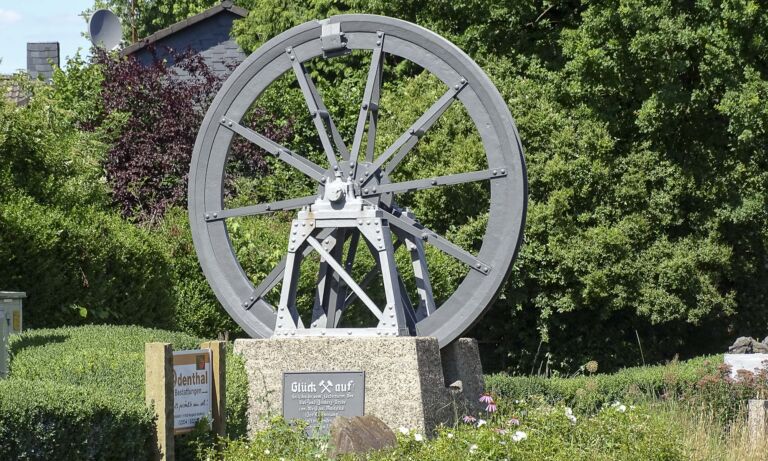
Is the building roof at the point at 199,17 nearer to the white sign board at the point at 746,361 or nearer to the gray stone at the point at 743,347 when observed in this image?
the gray stone at the point at 743,347

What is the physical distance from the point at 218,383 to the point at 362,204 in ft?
6.46

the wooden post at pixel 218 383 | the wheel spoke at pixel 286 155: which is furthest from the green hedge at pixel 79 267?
the wooden post at pixel 218 383

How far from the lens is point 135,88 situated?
17.9 metres

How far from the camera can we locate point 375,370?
7676 mm

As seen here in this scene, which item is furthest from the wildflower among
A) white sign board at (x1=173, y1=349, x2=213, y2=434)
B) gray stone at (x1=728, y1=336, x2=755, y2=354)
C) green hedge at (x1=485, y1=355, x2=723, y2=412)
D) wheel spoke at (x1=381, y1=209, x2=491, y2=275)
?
gray stone at (x1=728, y1=336, x2=755, y2=354)

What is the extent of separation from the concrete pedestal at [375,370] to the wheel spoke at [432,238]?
709mm

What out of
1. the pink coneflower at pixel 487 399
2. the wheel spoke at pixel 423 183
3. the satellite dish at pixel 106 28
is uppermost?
the satellite dish at pixel 106 28

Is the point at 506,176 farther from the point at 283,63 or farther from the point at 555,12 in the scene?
the point at 555,12

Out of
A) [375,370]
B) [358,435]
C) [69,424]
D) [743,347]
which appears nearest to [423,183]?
[375,370]

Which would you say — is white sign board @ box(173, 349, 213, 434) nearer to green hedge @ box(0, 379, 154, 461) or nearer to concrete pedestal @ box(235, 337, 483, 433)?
green hedge @ box(0, 379, 154, 461)

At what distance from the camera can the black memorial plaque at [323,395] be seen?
25.1 feet

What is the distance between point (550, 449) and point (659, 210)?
11.3m

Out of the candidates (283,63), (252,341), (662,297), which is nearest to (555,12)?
(662,297)

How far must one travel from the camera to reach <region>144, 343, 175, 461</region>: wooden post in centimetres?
621
